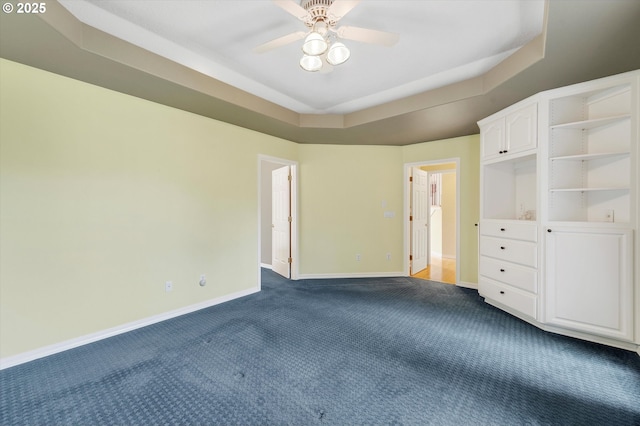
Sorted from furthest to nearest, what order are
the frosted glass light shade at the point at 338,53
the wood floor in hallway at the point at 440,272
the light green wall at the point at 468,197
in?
1. the wood floor in hallway at the point at 440,272
2. the light green wall at the point at 468,197
3. the frosted glass light shade at the point at 338,53

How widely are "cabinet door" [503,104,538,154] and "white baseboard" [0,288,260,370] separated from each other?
4.05 meters

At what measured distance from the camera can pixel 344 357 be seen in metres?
2.24

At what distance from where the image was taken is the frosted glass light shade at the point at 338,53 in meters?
1.81

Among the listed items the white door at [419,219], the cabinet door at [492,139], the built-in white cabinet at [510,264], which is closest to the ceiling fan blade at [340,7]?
the cabinet door at [492,139]

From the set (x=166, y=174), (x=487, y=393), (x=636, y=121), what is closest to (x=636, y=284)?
(x=636, y=121)

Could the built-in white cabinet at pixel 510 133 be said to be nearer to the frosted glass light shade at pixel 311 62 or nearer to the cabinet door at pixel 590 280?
the cabinet door at pixel 590 280

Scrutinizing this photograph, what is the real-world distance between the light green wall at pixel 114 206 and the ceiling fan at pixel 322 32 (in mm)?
1856

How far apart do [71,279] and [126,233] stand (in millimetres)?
579

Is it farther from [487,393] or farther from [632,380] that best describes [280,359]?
[632,380]

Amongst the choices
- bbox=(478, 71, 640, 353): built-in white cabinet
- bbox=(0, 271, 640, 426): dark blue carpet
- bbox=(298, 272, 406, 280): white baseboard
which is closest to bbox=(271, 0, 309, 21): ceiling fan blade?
bbox=(0, 271, 640, 426): dark blue carpet

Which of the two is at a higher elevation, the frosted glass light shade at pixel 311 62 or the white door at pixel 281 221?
the frosted glass light shade at pixel 311 62

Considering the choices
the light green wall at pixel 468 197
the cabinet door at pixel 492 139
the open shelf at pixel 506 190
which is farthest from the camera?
the light green wall at pixel 468 197

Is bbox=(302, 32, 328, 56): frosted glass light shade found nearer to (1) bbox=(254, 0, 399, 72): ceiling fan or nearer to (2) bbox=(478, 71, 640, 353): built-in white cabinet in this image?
(1) bbox=(254, 0, 399, 72): ceiling fan

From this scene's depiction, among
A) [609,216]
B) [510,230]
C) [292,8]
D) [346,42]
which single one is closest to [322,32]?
[292,8]
